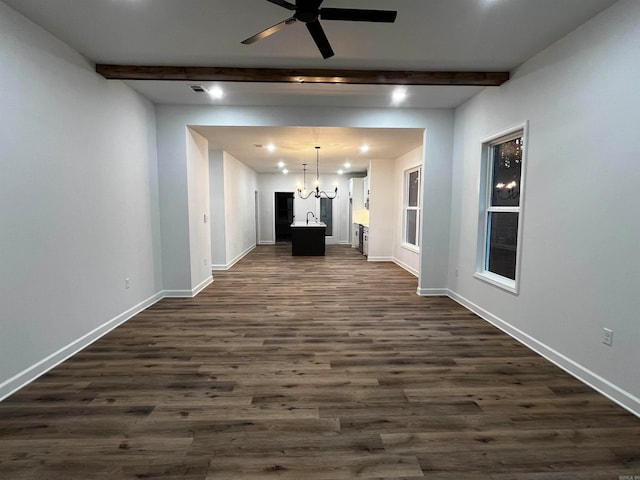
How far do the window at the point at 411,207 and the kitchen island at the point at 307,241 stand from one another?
2476 mm

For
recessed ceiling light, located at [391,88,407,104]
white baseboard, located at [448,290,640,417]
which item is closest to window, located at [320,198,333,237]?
recessed ceiling light, located at [391,88,407,104]

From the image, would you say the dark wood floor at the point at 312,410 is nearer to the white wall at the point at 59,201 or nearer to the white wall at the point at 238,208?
the white wall at the point at 59,201

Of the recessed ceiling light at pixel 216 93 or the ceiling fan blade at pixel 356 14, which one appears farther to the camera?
the recessed ceiling light at pixel 216 93

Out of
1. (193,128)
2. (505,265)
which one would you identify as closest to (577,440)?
(505,265)

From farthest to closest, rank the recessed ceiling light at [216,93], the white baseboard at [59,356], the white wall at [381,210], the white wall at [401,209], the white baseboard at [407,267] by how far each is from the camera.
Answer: the white wall at [381,210], the white wall at [401,209], the white baseboard at [407,267], the recessed ceiling light at [216,93], the white baseboard at [59,356]

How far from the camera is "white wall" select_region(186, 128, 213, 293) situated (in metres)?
4.58

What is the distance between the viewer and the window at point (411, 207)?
666cm

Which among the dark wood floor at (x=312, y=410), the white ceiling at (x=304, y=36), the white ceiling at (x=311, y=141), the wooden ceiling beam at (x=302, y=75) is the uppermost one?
the white ceiling at (x=304, y=36)

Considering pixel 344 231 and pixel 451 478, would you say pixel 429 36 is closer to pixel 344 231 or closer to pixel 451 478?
pixel 451 478

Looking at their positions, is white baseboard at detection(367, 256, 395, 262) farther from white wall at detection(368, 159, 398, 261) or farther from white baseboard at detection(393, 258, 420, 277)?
white baseboard at detection(393, 258, 420, 277)

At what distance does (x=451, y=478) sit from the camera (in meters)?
1.52

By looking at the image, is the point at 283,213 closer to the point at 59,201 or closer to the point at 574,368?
the point at 59,201

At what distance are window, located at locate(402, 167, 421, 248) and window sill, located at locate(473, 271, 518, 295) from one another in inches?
105

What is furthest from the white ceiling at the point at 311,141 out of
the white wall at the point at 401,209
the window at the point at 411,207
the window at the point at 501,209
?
the window at the point at 501,209
